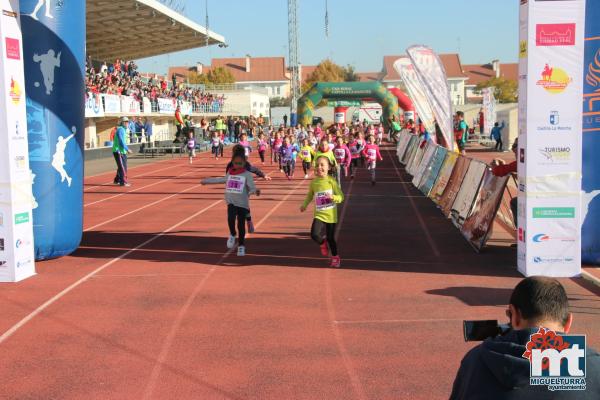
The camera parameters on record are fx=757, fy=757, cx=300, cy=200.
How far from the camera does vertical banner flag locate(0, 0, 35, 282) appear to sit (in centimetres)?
992

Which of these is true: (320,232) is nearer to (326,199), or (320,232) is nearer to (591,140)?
(326,199)

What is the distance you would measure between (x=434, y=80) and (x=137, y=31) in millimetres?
34924

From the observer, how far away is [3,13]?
984cm

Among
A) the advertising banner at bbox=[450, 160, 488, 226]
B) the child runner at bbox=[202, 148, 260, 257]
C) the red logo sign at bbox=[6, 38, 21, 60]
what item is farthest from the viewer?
the advertising banner at bbox=[450, 160, 488, 226]

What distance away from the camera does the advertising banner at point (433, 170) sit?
62.5 ft

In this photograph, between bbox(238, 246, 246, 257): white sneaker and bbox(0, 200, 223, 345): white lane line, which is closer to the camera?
bbox(0, 200, 223, 345): white lane line

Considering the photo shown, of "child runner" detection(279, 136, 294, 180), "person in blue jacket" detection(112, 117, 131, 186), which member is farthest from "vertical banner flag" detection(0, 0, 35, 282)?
"child runner" detection(279, 136, 294, 180)

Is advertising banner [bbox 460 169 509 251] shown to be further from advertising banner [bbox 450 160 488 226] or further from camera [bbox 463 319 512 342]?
camera [bbox 463 319 512 342]

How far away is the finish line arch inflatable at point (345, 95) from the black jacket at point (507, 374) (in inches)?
2035

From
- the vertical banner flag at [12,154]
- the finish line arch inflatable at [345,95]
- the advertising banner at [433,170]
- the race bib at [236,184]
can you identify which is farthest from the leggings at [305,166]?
the finish line arch inflatable at [345,95]

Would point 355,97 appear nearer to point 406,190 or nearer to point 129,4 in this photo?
point 129,4

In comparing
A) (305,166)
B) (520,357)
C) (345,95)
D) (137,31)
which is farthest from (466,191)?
(345,95)

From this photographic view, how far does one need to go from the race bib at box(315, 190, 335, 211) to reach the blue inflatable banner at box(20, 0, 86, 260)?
3.86 meters

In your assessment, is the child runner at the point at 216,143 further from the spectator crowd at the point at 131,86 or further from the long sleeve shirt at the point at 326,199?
the long sleeve shirt at the point at 326,199
